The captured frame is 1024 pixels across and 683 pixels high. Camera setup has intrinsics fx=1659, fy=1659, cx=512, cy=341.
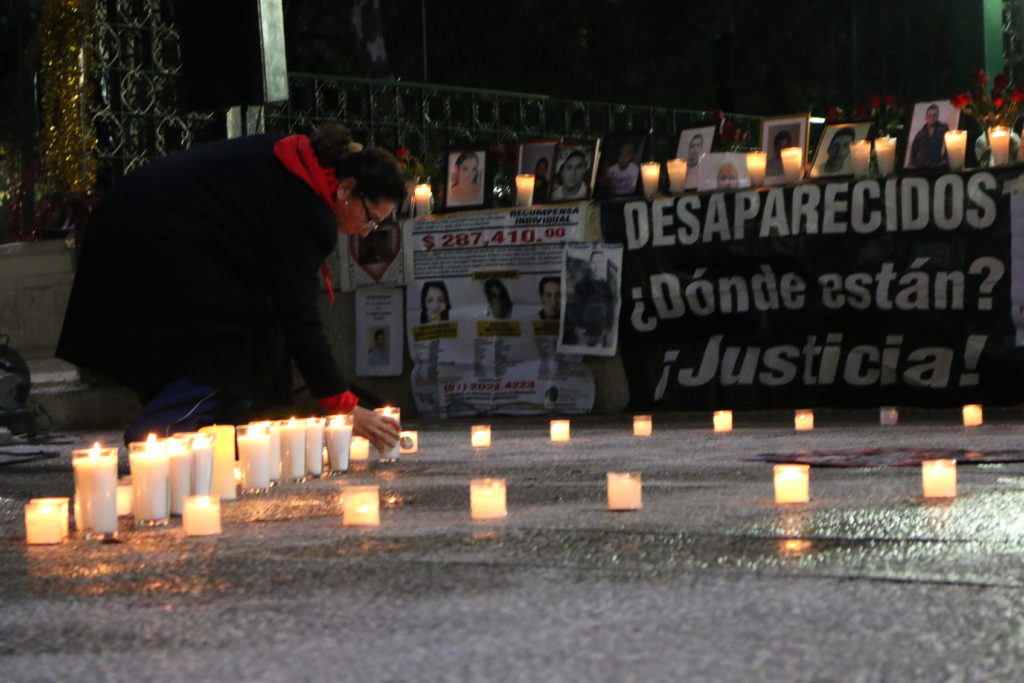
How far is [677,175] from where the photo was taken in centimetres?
1022

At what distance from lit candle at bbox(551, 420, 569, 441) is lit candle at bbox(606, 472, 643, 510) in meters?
3.39

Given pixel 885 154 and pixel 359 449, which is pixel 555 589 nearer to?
pixel 359 449

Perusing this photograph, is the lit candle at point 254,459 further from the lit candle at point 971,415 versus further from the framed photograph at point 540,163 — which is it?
the framed photograph at point 540,163

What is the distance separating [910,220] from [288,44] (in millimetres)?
13852

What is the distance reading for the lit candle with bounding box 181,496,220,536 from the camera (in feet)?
15.1

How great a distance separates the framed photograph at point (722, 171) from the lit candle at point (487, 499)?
5.59m

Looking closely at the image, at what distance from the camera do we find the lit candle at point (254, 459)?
5898mm

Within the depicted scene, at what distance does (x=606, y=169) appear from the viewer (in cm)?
1067

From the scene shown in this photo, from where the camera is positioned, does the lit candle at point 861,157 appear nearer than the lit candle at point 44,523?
No

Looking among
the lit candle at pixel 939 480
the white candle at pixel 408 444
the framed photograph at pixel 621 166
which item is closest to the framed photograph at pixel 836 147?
the framed photograph at pixel 621 166

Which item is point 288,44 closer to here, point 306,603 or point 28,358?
point 28,358

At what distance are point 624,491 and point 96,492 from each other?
1525mm

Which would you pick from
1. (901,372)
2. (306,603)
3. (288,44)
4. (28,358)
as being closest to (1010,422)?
(901,372)

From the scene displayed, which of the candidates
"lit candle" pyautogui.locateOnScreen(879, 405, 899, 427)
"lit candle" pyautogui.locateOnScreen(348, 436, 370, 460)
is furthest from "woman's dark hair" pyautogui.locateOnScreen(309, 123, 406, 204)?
"lit candle" pyautogui.locateOnScreen(879, 405, 899, 427)
